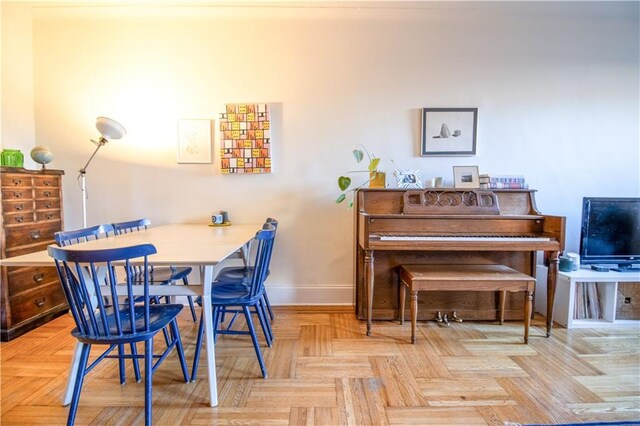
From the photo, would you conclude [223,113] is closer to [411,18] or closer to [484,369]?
[411,18]

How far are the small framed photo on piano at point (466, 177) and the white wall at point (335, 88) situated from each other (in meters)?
0.17

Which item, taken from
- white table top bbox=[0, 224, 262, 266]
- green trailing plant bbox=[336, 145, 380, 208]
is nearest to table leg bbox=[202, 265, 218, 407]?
white table top bbox=[0, 224, 262, 266]

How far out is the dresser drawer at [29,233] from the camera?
2158 mm

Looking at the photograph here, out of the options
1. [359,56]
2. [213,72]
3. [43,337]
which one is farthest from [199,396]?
[359,56]

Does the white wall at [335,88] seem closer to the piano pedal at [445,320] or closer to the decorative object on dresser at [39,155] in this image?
the decorative object on dresser at [39,155]

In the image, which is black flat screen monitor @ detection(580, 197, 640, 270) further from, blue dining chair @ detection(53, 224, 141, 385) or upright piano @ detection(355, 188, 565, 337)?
blue dining chair @ detection(53, 224, 141, 385)

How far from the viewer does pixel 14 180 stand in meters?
2.19

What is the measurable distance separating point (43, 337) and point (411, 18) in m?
3.88

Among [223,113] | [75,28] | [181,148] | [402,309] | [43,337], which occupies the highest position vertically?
[75,28]

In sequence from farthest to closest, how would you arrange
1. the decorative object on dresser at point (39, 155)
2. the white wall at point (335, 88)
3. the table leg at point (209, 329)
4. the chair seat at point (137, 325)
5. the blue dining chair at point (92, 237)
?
the white wall at point (335, 88)
the decorative object on dresser at point (39, 155)
the blue dining chair at point (92, 237)
the table leg at point (209, 329)
the chair seat at point (137, 325)

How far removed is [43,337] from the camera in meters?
2.22

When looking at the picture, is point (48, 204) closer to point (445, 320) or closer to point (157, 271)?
point (157, 271)

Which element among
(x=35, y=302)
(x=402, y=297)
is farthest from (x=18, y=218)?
(x=402, y=297)

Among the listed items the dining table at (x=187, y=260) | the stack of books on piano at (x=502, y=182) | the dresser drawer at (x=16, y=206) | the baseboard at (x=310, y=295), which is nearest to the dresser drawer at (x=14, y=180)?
the dresser drawer at (x=16, y=206)
